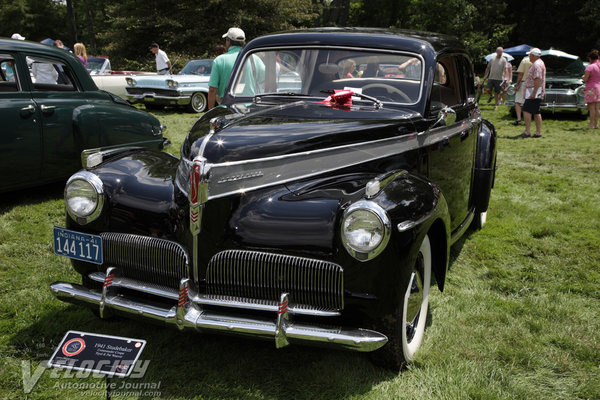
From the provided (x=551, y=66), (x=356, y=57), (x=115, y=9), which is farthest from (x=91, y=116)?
(x=115, y=9)

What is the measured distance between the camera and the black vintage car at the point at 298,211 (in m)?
2.43

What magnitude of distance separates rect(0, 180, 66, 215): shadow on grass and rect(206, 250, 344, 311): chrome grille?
3915 mm

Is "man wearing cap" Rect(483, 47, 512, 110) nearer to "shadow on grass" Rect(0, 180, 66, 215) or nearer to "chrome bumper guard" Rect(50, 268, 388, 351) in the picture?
"shadow on grass" Rect(0, 180, 66, 215)

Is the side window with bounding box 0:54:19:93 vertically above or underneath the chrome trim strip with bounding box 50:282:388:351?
above

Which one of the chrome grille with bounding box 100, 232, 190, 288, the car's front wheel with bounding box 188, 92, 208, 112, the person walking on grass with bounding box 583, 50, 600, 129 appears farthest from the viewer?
the car's front wheel with bounding box 188, 92, 208, 112

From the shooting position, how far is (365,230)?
7.84ft

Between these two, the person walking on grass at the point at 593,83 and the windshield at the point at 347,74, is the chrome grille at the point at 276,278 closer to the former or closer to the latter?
the windshield at the point at 347,74

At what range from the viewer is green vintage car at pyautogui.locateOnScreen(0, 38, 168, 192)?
5219mm

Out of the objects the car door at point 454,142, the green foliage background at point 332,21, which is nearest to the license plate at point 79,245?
the car door at point 454,142

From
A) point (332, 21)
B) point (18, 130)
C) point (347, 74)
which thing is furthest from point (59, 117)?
point (332, 21)

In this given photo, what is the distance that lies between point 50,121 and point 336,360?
13.9ft

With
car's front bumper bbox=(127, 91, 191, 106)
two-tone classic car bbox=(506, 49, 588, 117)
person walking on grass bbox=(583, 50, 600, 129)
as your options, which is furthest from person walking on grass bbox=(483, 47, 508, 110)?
car's front bumper bbox=(127, 91, 191, 106)

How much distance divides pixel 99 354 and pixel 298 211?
1.11 meters

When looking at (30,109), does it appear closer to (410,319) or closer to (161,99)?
(410,319)
